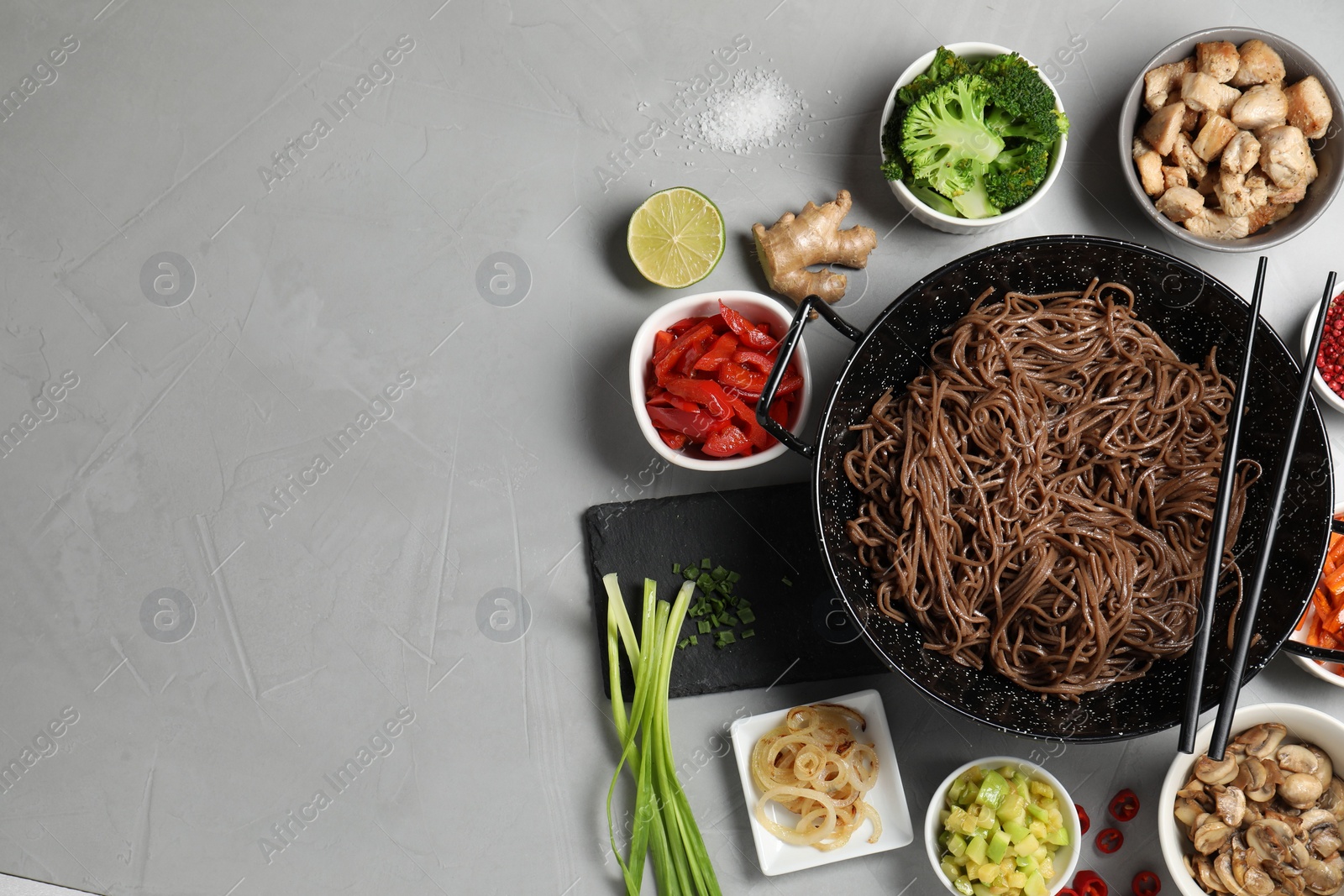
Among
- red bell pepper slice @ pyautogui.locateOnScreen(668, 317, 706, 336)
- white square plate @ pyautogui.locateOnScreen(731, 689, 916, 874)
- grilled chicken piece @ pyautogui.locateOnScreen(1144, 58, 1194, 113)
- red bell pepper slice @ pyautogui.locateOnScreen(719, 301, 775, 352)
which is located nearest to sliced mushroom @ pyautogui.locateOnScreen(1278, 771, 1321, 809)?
white square plate @ pyautogui.locateOnScreen(731, 689, 916, 874)

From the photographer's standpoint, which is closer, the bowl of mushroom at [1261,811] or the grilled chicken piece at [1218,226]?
the bowl of mushroom at [1261,811]

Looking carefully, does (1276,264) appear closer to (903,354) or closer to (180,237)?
(903,354)

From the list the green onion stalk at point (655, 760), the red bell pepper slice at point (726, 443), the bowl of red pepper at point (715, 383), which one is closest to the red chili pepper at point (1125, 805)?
the green onion stalk at point (655, 760)

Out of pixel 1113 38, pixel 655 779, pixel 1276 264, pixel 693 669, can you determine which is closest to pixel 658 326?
pixel 693 669

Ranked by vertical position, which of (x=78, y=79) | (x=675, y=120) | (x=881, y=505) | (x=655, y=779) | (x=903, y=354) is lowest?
(x=655, y=779)

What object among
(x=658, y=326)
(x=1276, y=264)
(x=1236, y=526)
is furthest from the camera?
(x=1276, y=264)

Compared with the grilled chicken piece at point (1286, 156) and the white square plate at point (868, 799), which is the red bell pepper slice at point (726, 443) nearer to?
the white square plate at point (868, 799)

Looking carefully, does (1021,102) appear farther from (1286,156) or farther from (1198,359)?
(1198,359)

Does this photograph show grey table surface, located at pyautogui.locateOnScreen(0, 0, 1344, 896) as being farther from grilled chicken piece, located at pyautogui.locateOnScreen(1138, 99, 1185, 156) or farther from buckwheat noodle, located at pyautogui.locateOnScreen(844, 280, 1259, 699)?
buckwheat noodle, located at pyautogui.locateOnScreen(844, 280, 1259, 699)
